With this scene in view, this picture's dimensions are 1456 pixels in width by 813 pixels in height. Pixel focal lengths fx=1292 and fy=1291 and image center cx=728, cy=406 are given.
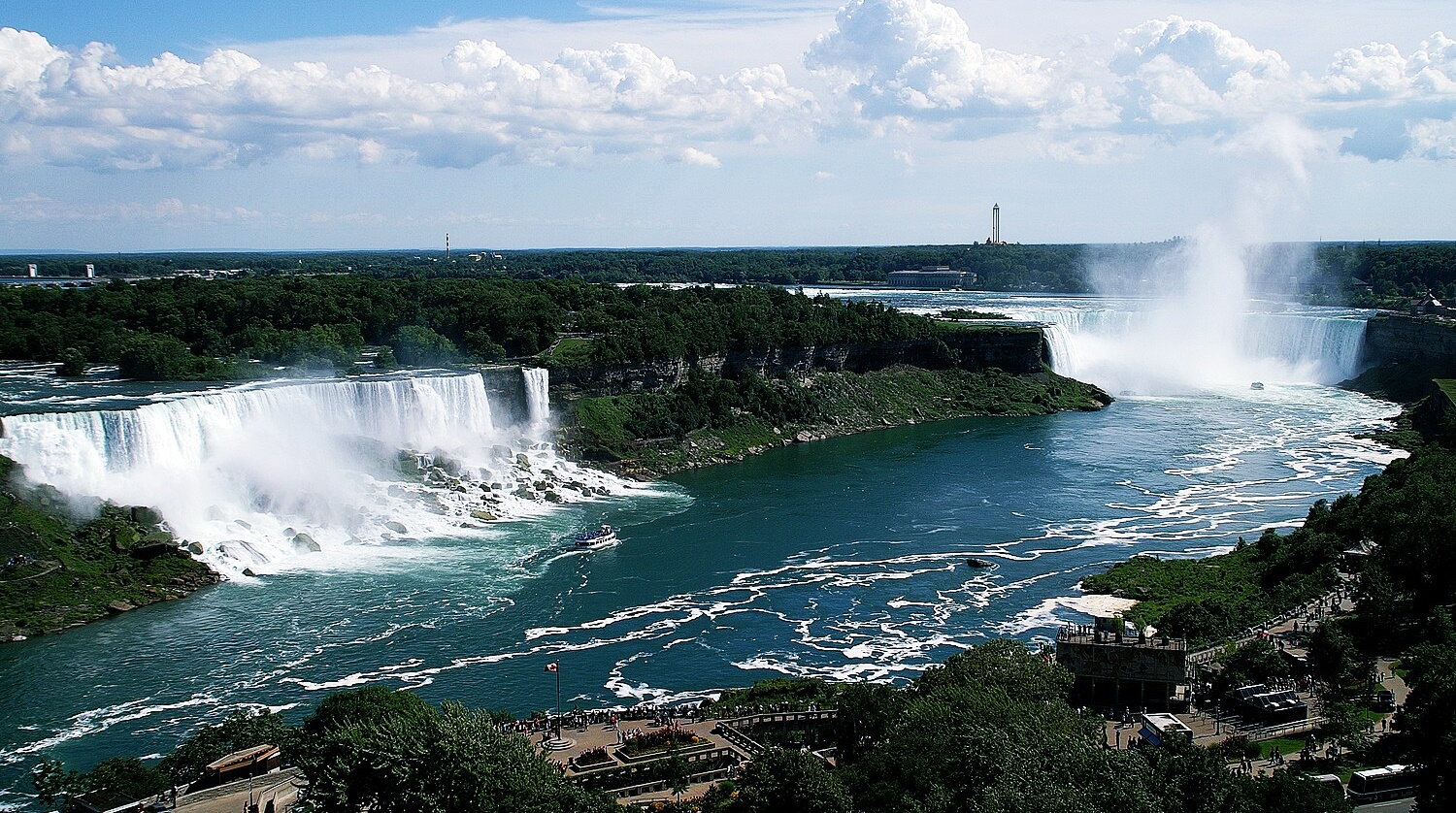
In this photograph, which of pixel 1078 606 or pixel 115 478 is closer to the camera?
pixel 1078 606

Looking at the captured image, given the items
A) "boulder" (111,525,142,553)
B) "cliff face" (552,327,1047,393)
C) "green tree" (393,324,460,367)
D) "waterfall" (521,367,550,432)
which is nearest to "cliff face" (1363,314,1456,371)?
"cliff face" (552,327,1047,393)

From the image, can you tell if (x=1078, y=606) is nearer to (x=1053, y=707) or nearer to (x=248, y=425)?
(x=1053, y=707)

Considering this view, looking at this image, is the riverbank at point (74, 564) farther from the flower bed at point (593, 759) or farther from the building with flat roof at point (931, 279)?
the building with flat roof at point (931, 279)

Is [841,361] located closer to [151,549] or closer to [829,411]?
[829,411]

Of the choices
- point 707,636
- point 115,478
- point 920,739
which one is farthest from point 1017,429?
point 920,739

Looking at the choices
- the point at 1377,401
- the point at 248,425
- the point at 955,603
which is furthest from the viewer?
the point at 1377,401

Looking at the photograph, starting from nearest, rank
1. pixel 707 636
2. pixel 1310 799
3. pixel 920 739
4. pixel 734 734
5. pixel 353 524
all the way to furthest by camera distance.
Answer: pixel 1310 799
pixel 920 739
pixel 734 734
pixel 707 636
pixel 353 524

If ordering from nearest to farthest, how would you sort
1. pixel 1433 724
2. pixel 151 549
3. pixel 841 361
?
1. pixel 1433 724
2. pixel 151 549
3. pixel 841 361

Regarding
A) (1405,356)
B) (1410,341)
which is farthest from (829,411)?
(1410,341)
